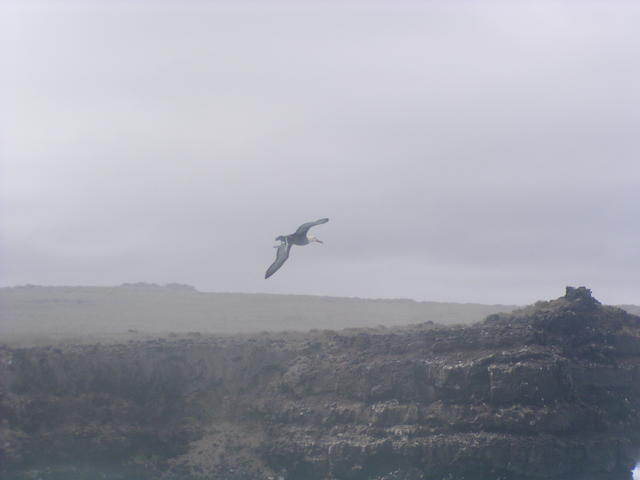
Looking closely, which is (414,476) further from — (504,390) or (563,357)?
(563,357)

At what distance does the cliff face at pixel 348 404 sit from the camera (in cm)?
4300

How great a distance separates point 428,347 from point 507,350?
487cm

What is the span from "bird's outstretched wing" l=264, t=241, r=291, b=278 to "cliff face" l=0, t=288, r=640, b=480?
1663 centimetres

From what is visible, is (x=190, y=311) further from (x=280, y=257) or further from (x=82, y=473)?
(x=280, y=257)

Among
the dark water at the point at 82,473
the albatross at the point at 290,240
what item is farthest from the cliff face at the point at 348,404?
the albatross at the point at 290,240

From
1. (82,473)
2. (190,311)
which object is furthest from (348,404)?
(190,311)

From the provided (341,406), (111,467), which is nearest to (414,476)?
(341,406)

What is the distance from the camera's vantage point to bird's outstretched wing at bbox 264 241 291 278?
1174 inches

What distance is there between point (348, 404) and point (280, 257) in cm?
1882

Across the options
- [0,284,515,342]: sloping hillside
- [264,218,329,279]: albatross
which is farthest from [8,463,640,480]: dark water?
[264,218,329,279]: albatross

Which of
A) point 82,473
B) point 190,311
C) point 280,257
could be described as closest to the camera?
point 280,257

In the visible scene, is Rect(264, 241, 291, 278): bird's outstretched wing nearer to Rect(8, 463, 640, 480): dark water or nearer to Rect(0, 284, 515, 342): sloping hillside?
Rect(8, 463, 640, 480): dark water

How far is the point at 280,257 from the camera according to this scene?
3133 centimetres

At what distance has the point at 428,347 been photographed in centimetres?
4809
